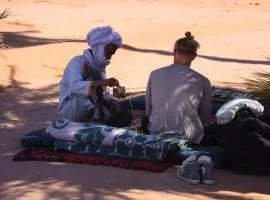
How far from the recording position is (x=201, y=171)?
5004 mm

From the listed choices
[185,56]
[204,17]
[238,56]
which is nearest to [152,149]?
[185,56]

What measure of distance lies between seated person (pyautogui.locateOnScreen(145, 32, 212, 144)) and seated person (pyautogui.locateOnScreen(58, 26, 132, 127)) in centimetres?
61

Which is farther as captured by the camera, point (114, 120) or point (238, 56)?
point (238, 56)

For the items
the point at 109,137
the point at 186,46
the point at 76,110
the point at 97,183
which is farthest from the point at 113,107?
the point at 97,183

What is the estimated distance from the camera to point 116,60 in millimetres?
11852

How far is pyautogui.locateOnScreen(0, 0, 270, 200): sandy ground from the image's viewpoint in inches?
193

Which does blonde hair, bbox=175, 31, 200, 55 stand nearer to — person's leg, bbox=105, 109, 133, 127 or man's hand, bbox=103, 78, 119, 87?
man's hand, bbox=103, 78, 119, 87

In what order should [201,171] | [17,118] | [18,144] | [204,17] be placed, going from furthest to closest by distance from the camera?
[204,17] < [17,118] < [18,144] < [201,171]

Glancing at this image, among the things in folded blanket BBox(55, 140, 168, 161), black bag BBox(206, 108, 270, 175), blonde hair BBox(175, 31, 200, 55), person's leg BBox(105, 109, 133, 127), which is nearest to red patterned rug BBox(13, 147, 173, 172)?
folded blanket BBox(55, 140, 168, 161)

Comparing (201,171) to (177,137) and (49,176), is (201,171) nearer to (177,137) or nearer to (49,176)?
(177,137)

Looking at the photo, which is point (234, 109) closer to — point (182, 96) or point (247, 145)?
point (247, 145)

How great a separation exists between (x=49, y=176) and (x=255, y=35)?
1002 cm

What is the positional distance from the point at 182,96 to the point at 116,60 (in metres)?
6.36

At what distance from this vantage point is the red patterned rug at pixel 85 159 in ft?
17.4
